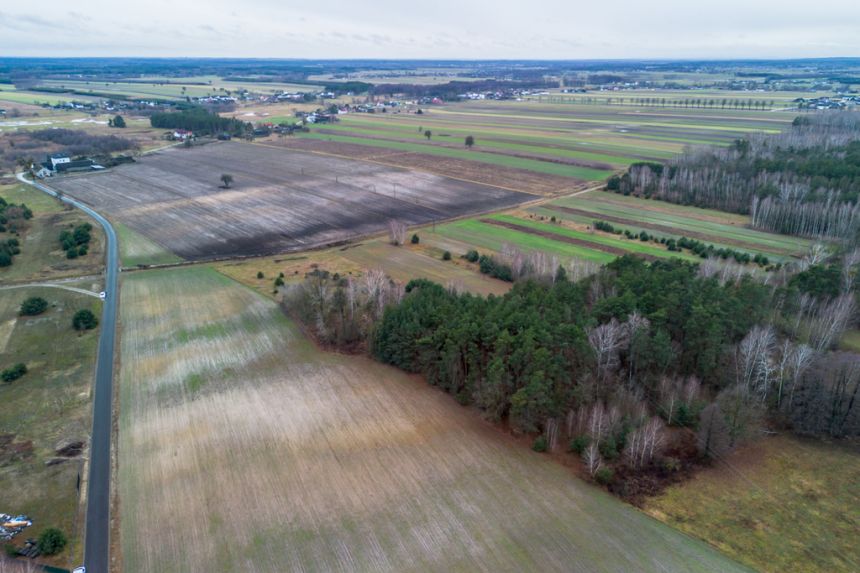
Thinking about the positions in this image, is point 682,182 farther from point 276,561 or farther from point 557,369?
point 276,561

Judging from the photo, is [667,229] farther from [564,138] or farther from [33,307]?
[33,307]

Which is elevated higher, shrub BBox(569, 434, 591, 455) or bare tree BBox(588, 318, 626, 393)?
bare tree BBox(588, 318, 626, 393)

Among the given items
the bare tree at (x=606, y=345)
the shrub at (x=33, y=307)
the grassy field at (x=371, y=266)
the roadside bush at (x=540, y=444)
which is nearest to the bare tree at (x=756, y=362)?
the bare tree at (x=606, y=345)

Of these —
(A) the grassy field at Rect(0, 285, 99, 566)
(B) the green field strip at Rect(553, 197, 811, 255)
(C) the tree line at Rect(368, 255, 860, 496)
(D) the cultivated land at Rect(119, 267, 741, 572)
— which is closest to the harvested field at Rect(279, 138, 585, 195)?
(B) the green field strip at Rect(553, 197, 811, 255)

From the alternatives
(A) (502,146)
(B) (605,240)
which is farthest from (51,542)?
(A) (502,146)

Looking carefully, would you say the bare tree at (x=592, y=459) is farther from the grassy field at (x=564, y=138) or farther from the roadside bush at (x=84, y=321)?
the grassy field at (x=564, y=138)

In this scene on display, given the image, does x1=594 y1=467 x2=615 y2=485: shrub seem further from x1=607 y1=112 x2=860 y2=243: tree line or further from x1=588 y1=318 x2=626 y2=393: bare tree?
x1=607 y1=112 x2=860 y2=243: tree line
